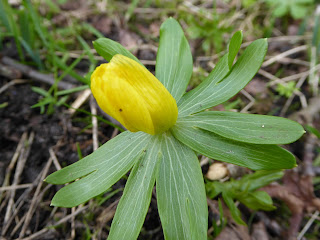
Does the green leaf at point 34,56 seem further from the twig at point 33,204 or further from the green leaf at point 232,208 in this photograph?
the green leaf at point 232,208

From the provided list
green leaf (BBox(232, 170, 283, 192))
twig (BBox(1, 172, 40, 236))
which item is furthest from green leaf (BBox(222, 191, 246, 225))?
twig (BBox(1, 172, 40, 236))

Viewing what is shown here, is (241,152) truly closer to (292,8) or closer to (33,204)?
(33,204)

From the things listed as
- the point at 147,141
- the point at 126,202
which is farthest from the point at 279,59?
the point at 126,202

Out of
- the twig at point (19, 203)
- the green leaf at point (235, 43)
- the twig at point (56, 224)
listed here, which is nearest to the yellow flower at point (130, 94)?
the green leaf at point (235, 43)

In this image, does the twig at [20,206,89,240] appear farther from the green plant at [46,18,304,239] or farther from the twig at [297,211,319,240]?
the twig at [297,211,319,240]

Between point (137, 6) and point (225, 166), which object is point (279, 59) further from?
point (137, 6)

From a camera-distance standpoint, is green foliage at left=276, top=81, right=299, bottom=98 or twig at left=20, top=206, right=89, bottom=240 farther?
green foliage at left=276, top=81, right=299, bottom=98

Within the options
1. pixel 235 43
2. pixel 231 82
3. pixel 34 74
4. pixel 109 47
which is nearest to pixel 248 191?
pixel 231 82
